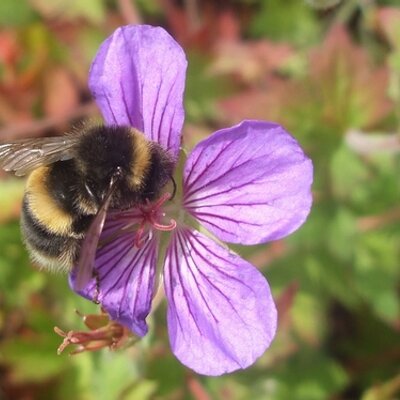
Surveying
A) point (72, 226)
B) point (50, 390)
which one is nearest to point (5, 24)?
point (50, 390)

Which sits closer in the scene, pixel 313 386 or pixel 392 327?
pixel 313 386

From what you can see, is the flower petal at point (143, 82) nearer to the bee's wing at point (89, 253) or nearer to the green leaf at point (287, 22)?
the bee's wing at point (89, 253)

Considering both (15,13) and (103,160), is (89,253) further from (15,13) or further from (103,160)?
(15,13)

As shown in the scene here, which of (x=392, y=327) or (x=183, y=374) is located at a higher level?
(x=183, y=374)

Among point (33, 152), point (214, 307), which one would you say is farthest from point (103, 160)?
point (214, 307)

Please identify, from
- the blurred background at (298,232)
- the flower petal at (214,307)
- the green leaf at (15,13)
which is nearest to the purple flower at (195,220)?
the flower petal at (214,307)

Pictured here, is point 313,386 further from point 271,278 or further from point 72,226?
point 72,226
